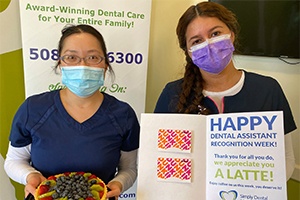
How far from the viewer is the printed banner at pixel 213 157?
0.92 m

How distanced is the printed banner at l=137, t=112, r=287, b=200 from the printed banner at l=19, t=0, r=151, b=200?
32.5 inches

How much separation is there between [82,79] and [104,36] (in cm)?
67

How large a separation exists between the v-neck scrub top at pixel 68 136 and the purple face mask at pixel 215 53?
0.36 metres

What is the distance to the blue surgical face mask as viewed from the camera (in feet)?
3.67

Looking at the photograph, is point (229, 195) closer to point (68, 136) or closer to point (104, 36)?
point (68, 136)

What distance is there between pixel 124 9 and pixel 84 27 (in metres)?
0.58

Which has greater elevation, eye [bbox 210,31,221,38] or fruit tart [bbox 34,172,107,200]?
eye [bbox 210,31,221,38]

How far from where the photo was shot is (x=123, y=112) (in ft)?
3.99

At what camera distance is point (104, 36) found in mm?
1723

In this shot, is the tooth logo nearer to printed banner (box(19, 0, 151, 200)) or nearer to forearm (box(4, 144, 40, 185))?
forearm (box(4, 144, 40, 185))

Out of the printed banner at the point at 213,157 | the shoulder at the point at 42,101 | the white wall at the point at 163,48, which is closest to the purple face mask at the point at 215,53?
the printed banner at the point at 213,157

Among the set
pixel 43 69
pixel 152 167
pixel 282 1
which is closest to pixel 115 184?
pixel 152 167

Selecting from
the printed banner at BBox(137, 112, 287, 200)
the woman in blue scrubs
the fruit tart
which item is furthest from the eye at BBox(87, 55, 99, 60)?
the fruit tart

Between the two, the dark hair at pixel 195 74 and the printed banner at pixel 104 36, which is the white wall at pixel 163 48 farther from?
the dark hair at pixel 195 74
